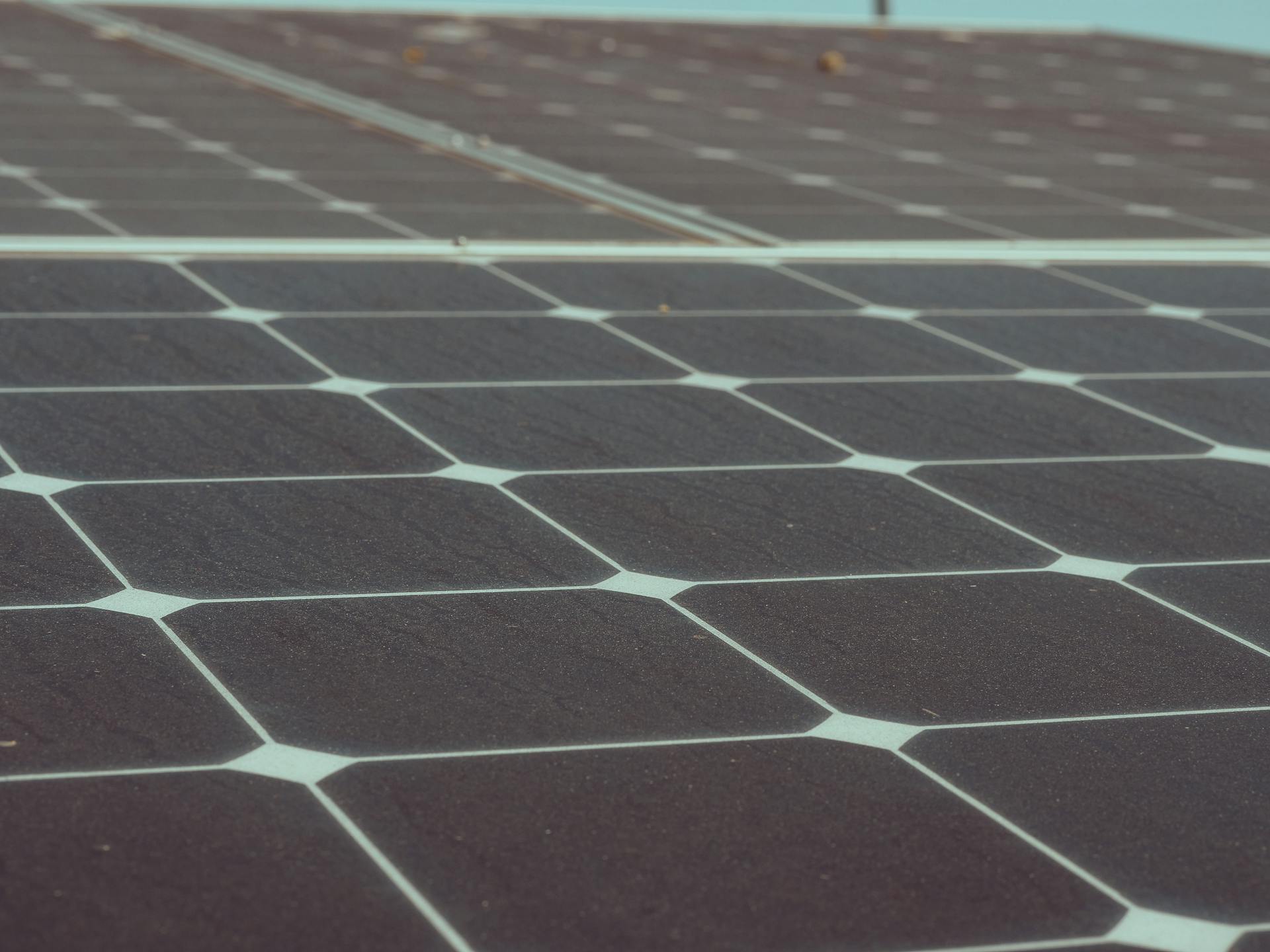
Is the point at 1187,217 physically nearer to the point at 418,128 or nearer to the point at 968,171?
the point at 968,171

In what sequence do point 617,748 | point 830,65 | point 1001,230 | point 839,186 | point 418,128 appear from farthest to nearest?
1. point 830,65
2. point 418,128
3. point 839,186
4. point 1001,230
5. point 617,748

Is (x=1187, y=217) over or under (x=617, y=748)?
under

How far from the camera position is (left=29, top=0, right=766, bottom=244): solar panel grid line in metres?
9.26

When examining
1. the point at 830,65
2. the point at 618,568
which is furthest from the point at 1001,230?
the point at 830,65

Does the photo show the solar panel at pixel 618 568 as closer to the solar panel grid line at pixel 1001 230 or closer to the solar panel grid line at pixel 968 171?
the solar panel grid line at pixel 1001 230

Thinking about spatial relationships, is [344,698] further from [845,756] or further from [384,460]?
[384,460]

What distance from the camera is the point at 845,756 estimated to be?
11.6 feet

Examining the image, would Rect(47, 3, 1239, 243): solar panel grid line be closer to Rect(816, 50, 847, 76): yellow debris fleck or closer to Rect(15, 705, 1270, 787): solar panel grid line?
Rect(15, 705, 1270, 787): solar panel grid line

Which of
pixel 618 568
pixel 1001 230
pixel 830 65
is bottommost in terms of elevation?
pixel 830 65

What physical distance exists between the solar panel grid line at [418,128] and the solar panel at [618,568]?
0.11 meters

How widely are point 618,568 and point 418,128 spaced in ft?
26.5

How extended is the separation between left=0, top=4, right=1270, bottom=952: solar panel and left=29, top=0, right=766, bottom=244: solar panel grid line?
0.11 m

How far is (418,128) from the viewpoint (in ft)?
39.6

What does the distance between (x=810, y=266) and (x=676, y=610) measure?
4.23 m
